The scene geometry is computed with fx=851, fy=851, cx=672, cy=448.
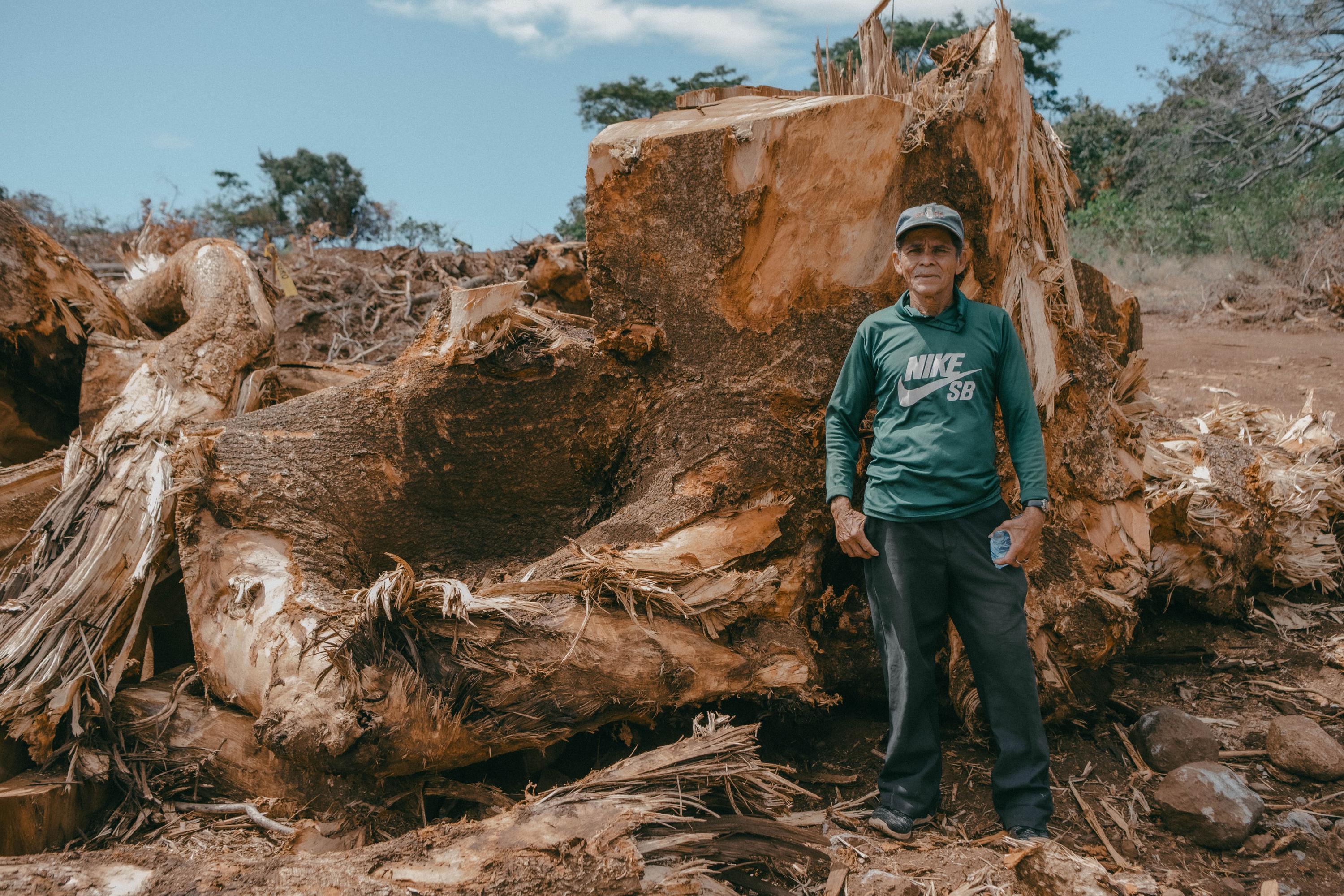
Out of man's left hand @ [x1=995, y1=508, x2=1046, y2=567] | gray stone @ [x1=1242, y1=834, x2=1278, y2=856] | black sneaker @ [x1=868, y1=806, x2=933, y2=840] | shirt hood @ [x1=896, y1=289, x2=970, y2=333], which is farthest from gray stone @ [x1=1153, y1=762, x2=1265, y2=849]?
shirt hood @ [x1=896, y1=289, x2=970, y2=333]

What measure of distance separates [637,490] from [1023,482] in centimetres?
149

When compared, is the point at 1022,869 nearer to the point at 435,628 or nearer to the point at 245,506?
the point at 435,628

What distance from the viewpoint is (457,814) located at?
113 inches

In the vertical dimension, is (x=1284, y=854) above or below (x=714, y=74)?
below

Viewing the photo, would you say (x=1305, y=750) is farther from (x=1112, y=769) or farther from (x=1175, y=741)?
(x=1112, y=769)

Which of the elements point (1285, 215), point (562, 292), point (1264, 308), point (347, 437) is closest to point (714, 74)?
point (1285, 215)

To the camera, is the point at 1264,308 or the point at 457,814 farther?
the point at 1264,308

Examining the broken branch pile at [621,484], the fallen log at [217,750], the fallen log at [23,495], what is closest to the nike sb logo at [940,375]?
the broken branch pile at [621,484]

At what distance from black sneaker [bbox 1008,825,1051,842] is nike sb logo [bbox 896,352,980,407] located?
1.34 meters

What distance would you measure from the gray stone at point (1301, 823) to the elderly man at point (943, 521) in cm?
86

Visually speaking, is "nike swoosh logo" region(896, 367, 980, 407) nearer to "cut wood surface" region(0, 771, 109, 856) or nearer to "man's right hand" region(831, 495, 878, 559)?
"man's right hand" region(831, 495, 878, 559)

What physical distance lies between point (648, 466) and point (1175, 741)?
2245 millimetres

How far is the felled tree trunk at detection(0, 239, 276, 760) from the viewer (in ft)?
9.77

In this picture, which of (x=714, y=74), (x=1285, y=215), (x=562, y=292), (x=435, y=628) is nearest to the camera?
(x=435, y=628)
